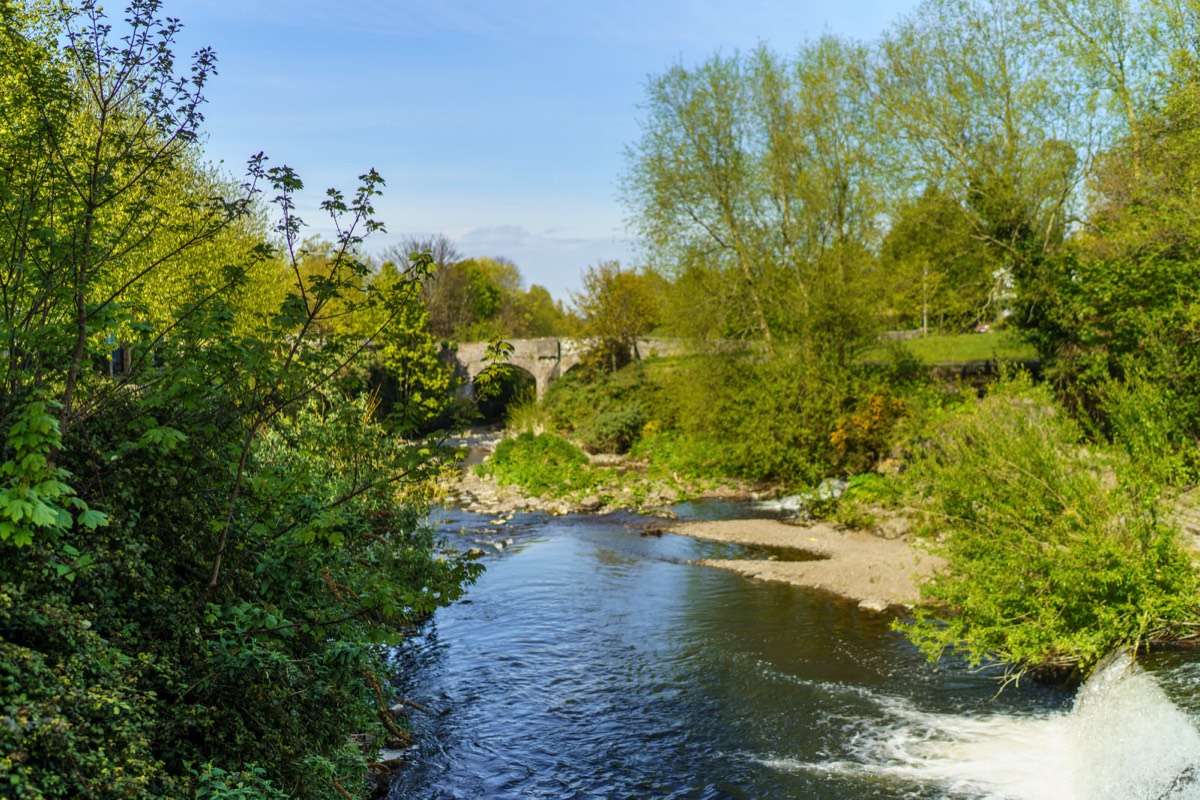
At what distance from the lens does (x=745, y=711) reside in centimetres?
1009

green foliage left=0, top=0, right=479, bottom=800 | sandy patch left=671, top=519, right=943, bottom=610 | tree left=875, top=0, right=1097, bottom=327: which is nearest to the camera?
green foliage left=0, top=0, right=479, bottom=800

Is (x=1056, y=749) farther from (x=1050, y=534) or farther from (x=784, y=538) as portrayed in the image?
(x=784, y=538)

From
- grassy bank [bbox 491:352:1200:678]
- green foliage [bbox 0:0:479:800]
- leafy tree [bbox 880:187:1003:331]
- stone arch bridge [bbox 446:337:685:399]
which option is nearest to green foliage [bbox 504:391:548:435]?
stone arch bridge [bbox 446:337:685:399]

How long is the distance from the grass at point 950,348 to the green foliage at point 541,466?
28.6ft

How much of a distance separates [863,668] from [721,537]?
802 centimetres

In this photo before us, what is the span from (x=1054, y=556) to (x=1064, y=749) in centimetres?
186

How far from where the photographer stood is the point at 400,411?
660 cm

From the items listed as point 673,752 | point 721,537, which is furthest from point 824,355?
point 673,752

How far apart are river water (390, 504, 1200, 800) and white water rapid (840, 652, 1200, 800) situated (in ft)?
0.06

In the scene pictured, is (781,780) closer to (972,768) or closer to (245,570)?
(972,768)

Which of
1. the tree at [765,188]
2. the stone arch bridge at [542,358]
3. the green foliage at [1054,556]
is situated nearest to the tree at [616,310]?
the stone arch bridge at [542,358]

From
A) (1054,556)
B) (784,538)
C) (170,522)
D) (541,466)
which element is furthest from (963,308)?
(170,522)

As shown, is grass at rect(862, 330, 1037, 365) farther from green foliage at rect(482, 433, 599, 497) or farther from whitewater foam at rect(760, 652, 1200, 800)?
whitewater foam at rect(760, 652, 1200, 800)

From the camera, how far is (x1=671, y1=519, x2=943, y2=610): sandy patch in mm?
14508
